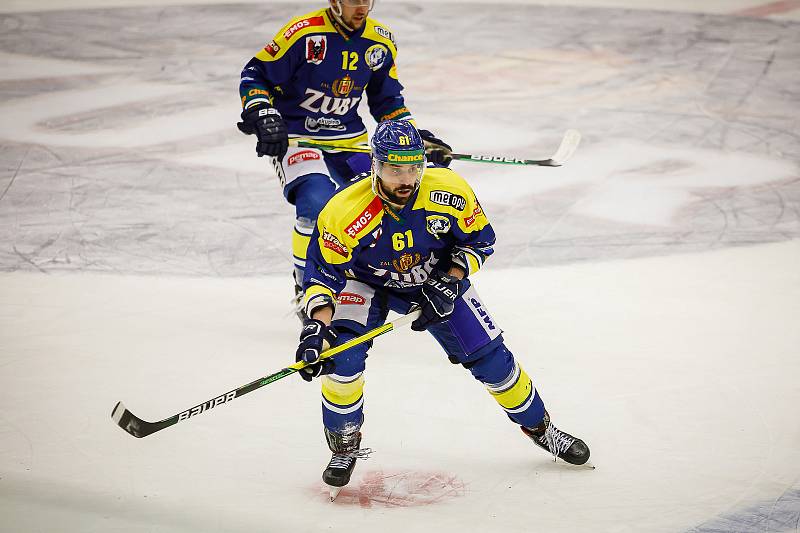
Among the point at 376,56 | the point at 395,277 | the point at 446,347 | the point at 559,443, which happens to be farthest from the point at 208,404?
the point at 376,56

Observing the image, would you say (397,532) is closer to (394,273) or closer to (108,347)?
(394,273)

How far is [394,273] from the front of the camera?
3.73 meters

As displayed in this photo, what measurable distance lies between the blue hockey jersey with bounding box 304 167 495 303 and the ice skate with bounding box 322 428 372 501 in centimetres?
55

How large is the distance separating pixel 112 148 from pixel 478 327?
5.01 m

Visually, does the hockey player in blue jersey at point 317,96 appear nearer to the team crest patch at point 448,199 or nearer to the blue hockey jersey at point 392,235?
the blue hockey jersey at point 392,235

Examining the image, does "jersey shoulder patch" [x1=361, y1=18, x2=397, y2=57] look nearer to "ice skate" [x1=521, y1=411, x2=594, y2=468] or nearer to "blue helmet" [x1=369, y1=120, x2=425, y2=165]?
"blue helmet" [x1=369, y1=120, x2=425, y2=165]

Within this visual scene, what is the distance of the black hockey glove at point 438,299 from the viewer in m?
3.63

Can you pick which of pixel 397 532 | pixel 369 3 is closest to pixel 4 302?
pixel 369 3

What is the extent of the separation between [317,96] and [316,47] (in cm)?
27

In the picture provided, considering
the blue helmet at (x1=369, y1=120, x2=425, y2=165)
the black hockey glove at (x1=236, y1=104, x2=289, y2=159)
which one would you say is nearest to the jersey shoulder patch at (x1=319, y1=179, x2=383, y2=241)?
the blue helmet at (x1=369, y1=120, x2=425, y2=165)

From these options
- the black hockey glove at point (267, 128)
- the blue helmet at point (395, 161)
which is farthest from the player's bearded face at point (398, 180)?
the black hockey glove at point (267, 128)

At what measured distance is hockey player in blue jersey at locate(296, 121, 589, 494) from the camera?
3.61 meters

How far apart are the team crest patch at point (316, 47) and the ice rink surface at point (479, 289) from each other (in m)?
1.42

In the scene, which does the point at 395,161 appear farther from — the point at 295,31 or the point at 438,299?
the point at 295,31
